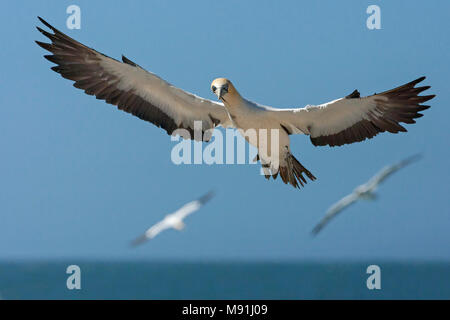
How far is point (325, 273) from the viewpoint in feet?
216

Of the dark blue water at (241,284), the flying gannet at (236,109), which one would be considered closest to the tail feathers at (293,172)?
the flying gannet at (236,109)

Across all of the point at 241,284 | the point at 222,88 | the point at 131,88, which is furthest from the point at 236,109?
the point at 241,284

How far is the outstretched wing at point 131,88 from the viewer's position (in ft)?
35.7

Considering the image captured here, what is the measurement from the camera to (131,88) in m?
11.1

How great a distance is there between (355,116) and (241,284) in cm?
4623

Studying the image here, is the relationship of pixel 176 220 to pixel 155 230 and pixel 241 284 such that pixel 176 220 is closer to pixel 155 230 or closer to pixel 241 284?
pixel 155 230

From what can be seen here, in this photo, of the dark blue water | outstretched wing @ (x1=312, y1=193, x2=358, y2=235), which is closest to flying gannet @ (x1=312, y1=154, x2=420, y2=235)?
outstretched wing @ (x1=312, y1=193, x2=358, y2=235)

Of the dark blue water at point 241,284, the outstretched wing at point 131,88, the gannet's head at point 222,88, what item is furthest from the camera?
the dark blue water at point 241,284

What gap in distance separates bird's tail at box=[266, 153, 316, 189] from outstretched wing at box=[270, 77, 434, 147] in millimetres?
445

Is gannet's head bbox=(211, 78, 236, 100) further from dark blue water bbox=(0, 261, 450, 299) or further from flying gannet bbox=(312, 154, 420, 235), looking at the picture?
dark blue water bbox=(0, 261, 450, 299)

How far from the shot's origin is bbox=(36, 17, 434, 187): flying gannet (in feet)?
34.9

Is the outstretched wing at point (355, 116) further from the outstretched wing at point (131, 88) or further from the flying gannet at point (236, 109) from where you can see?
the outstretched wing at point (131, 88)
